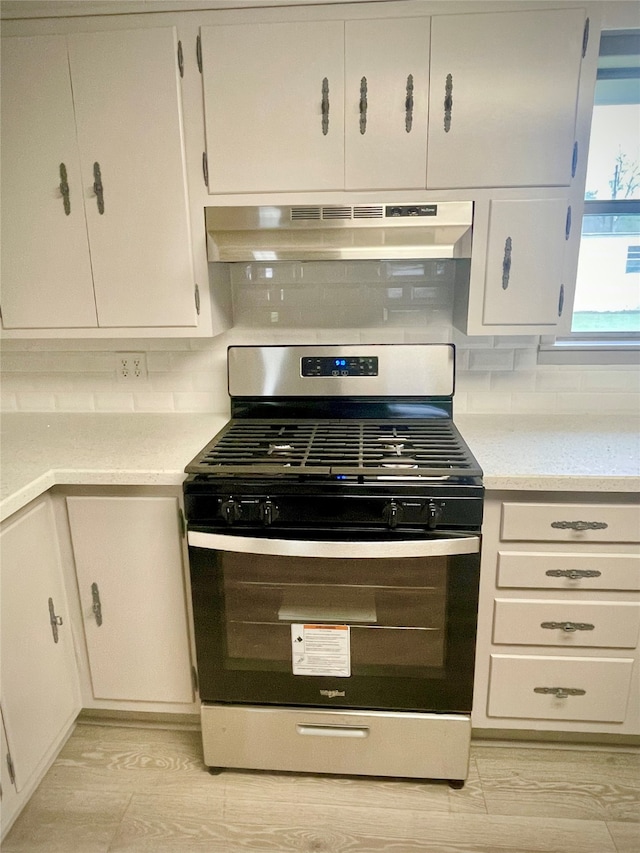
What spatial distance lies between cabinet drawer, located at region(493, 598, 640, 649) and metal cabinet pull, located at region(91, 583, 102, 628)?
3.85 ft

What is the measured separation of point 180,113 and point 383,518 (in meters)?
1.28

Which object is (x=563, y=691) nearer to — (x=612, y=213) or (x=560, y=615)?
(x=560, y=615)

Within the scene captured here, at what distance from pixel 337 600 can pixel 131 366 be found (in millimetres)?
1165

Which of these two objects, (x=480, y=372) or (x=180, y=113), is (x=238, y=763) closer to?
(x=480, y=372)

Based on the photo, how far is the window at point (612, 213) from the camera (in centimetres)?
179

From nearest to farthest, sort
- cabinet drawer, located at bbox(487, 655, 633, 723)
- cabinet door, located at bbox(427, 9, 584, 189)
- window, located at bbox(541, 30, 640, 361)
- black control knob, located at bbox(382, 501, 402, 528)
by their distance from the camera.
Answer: black control knob, located at bbox(382, 501, 402, 528) → cabinet door, located at bbox(427, 9, 584, 189) → cabinet drawer, located at bbox(487, 655, 633, 723) → window, located at bbox(541, 30, 640, 361)

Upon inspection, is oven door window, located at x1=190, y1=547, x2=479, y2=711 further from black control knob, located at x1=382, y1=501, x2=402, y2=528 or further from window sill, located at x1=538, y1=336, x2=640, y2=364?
window sill, located at x1=538, y1=336, x2=640, y2=364

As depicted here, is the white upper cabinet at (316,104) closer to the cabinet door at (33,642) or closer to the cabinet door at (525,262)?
the cabinet door at (525,262)

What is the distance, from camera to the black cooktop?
1431 millimetres

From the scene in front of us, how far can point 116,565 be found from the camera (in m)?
1.63

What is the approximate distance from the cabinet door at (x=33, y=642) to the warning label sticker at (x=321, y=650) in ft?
2.32

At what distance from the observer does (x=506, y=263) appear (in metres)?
1.62

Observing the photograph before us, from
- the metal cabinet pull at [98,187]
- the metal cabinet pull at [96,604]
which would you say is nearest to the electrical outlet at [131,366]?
the metal cabinet pull at [98,187]

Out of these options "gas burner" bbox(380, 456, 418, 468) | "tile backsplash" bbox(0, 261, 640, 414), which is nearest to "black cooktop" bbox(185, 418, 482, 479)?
"gas burner" bbox(380, 456, 418, 468)
